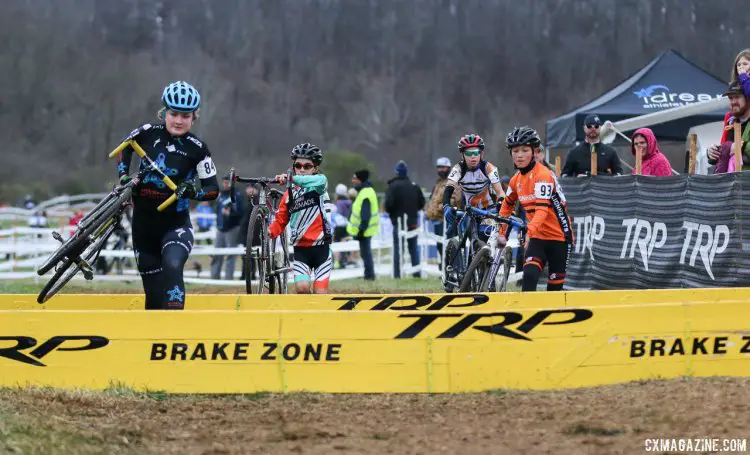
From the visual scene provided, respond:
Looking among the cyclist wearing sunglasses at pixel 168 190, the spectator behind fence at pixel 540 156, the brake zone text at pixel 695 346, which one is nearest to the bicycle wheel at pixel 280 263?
the spectator behind fence at pixel 540 156

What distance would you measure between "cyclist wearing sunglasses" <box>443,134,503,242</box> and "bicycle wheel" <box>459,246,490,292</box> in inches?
65.4

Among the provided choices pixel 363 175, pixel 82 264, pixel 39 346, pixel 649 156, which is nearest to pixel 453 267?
pixel 649 156

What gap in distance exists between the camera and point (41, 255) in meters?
25.5

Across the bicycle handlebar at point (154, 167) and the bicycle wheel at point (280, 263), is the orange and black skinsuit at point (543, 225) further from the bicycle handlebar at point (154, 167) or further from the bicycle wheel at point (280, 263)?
the bicycle handlebar at point (154, 167)

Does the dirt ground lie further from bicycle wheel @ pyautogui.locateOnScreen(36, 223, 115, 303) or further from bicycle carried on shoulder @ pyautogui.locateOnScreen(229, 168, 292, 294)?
bicycle carried on shoulder @ pyautogui.locateOnScreen(229, 168, 292, 294)

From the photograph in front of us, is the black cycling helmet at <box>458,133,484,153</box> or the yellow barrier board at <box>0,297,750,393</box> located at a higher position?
the black cycling helmet at <box>458,133,484,153</box>

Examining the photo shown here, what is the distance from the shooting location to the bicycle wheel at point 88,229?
8.31 metres

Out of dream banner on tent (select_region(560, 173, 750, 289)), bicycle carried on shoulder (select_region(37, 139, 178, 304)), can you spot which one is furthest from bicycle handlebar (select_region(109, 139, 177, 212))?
dream banner on tent (select_region(560, 173, 750, 289))

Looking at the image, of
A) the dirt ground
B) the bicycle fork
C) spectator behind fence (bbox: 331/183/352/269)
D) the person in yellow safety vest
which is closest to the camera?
the dirt ground

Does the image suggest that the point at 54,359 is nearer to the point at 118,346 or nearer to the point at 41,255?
the point at 118,346

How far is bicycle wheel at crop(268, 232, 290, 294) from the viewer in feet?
39.6

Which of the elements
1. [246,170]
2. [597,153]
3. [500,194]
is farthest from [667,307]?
[246,170]

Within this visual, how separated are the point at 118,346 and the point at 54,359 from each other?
442 millimetres

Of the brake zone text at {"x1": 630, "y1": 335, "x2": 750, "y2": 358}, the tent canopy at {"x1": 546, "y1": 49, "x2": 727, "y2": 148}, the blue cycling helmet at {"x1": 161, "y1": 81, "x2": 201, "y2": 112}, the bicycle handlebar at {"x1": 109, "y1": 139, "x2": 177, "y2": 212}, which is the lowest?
the brake zone text at {"x1": 630, "y1": 335, "x2": 750, "y2": 358}
